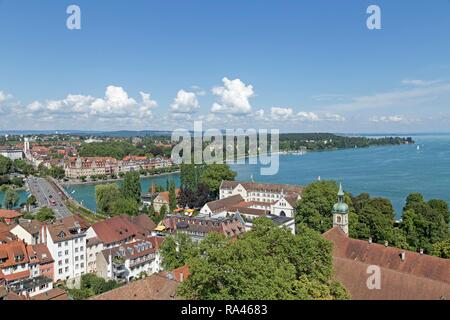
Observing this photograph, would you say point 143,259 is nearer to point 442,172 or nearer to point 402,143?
point 442,172

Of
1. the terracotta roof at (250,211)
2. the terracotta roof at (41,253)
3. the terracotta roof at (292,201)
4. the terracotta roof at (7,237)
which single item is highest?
the terracotta roof at (292,201)

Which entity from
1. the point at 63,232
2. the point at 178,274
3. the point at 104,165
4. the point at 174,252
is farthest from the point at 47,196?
the point at 178,274

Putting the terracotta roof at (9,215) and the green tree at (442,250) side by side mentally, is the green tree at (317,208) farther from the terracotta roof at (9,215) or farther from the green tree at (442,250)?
the terracotta roof at (9,215)

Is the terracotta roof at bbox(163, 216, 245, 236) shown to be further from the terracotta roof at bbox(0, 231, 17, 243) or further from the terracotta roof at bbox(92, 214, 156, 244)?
the terracotta roof at bbox(0, 231, 17, 243)

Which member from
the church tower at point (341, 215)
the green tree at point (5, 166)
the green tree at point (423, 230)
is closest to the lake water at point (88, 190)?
the green tree at point (5, 166)

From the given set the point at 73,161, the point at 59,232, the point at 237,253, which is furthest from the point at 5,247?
the point at 73,161

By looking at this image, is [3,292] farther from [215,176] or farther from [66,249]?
[215,176]

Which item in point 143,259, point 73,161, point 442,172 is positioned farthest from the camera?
point 73,161
